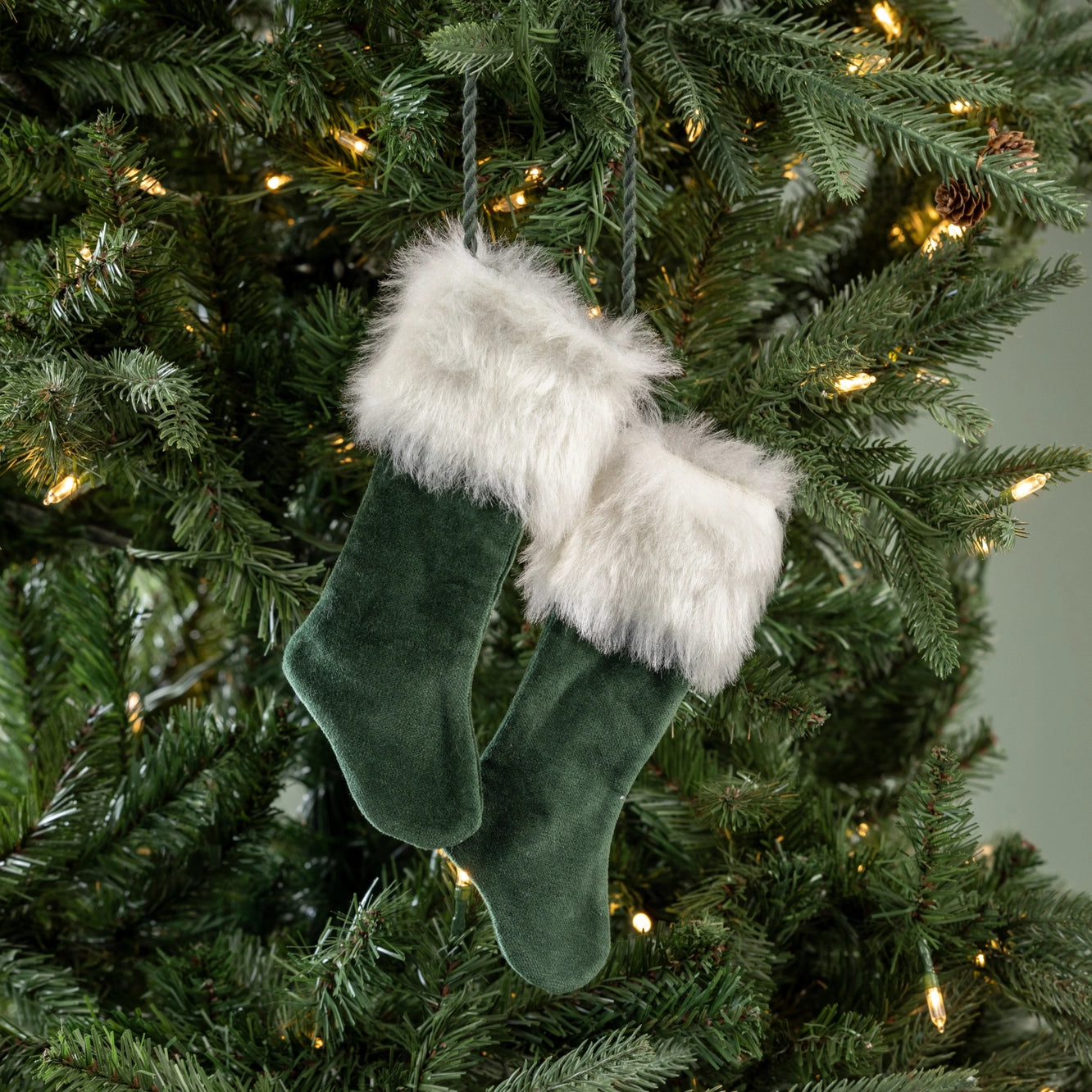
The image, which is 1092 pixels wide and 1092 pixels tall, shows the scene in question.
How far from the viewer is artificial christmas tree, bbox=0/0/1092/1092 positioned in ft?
2.26

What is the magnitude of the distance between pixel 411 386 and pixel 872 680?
0.72 m

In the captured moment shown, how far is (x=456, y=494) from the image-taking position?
74cm

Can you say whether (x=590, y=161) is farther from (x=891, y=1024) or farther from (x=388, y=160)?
(x=891, y=1024)

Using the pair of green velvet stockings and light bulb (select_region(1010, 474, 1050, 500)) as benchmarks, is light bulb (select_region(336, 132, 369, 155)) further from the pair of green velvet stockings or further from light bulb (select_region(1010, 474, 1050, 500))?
light bulb (select_region(1010, 474, 1050, 500))

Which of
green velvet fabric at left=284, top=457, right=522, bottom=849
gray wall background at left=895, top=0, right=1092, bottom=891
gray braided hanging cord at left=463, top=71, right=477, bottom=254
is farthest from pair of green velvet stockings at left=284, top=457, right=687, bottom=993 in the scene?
gray wall background at left=895, top=0, right=1092, bottom=891

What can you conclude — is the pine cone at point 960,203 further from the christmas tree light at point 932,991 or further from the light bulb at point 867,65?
the christmas tree light at point 932,991

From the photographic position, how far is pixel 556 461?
0.69 m

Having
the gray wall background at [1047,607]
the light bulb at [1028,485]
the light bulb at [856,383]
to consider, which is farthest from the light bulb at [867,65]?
the gray wall background at [1047,607]

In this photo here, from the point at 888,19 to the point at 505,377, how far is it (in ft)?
1.71

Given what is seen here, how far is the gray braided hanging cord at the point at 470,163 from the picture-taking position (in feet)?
2.13

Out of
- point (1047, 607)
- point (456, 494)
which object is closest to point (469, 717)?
point (456, 494)

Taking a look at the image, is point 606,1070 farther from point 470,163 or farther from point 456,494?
point 470,163

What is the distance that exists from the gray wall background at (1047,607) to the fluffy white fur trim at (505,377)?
142cm

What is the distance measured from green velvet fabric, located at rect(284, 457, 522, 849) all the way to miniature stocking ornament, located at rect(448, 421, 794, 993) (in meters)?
0.05
